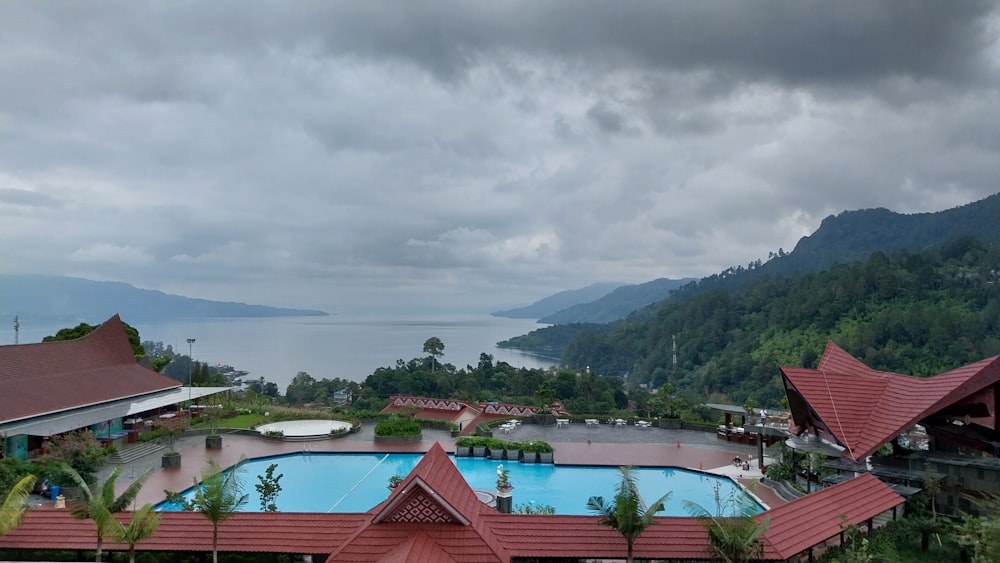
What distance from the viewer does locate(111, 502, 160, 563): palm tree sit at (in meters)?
9.47

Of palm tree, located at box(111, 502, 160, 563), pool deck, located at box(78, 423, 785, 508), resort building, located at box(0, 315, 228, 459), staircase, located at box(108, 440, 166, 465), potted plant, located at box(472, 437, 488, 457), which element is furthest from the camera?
potted plant, located at box(472, 437, 488, 457)

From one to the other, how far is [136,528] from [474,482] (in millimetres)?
10708

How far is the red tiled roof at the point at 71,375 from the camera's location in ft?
67.5

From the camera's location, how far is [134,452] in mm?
20609

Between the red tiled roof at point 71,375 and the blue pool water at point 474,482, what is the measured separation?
7342mm

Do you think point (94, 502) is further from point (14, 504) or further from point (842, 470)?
point (842, 470)

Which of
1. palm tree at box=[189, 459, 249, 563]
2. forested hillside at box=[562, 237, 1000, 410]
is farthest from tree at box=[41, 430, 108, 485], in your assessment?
forested hillside at box=[562, 237, 1000, 410]

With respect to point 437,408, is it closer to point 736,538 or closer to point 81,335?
point 81,335

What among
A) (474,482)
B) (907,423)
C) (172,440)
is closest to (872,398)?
(907,423)

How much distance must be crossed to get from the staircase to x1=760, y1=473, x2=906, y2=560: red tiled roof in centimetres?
1902

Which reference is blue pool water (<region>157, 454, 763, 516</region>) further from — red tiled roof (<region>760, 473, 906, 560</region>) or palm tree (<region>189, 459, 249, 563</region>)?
palm tree (<region>189, 459, 249, 563</region>)

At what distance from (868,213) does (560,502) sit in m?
149

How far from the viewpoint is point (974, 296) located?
194 ft

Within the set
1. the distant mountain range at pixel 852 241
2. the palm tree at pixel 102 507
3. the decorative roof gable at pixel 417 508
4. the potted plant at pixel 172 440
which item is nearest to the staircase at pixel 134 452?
the potted plant at pixel 172 440
